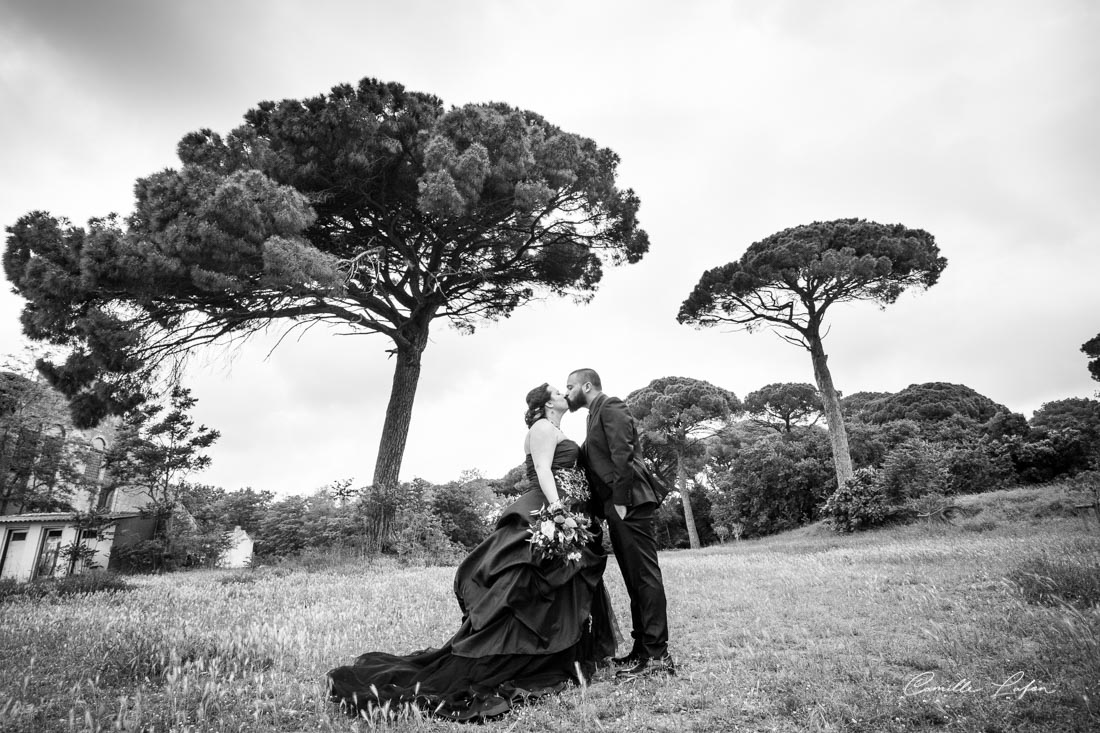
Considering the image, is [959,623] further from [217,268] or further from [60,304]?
[60,304]

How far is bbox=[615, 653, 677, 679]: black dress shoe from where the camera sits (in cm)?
333

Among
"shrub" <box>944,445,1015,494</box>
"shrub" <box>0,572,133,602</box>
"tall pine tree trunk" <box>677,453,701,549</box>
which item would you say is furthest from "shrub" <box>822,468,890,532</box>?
"shrub" <box>0,572,133,602</box>

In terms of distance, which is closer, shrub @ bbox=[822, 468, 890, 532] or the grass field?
the grass field

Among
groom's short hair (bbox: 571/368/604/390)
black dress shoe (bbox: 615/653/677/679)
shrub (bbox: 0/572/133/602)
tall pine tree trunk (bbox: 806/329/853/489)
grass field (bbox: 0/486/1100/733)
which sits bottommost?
black dress shoe (bbox: 615/653/677/679)

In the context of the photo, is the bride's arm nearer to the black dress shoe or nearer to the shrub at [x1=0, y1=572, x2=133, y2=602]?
the black dress shoe

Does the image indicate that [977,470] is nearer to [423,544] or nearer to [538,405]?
[423,544]

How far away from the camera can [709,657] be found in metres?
3.68

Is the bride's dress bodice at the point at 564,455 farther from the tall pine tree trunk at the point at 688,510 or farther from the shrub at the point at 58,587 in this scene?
the tall pine tree trunk at the point at 688,510

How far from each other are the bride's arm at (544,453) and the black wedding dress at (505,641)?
0.11 m

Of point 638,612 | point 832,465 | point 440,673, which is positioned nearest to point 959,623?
point 638,612

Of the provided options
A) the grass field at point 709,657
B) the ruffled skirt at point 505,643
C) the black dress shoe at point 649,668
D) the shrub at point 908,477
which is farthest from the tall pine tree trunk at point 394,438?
the shrub at point 908,477

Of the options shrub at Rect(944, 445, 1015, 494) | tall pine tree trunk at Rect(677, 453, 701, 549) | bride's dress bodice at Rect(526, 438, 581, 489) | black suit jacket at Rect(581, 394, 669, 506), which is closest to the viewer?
black suit jacket at Rect(581, 394, 669, 506)

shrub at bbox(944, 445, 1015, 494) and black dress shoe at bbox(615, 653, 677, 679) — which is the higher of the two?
shrub at bbox(944, 445, 1015, 494)

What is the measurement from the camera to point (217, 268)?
35.6 feet
